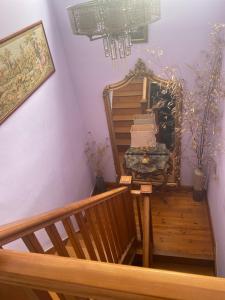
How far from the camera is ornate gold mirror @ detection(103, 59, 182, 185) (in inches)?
152

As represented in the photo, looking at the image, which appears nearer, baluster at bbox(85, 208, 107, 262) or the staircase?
baluster at bbox(85, 208, 107, 262)

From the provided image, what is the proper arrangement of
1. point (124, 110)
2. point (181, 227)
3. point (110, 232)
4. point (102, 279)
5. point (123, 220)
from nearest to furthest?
point (102, 279), point (110, 232), point (123, 220), point (181, 227), point (124, 110)

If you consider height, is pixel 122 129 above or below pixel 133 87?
below

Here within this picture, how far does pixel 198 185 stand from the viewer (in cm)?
430

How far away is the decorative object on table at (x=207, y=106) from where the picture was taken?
3197mm

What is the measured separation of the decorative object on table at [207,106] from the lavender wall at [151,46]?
0.46 ft

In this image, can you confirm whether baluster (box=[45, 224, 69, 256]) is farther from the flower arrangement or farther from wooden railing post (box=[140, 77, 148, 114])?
the flower arrangement

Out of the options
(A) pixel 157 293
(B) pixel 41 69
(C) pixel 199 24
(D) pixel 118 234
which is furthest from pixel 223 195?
(A) pixel 157 293

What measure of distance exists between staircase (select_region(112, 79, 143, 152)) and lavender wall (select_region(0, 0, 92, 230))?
1.91 feet

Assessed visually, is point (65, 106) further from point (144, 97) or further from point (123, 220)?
point (123, 220)

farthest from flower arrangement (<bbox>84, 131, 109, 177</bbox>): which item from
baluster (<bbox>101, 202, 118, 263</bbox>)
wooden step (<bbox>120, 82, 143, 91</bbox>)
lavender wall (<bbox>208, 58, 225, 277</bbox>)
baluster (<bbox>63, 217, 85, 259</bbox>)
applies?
baluster (<bbox>63, 217, 85, 259</bbox>)

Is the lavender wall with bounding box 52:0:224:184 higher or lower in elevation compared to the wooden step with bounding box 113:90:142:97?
higher

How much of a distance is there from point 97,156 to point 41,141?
67.8 inches

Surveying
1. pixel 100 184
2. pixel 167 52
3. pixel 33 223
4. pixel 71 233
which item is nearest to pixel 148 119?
pixel 167 52
